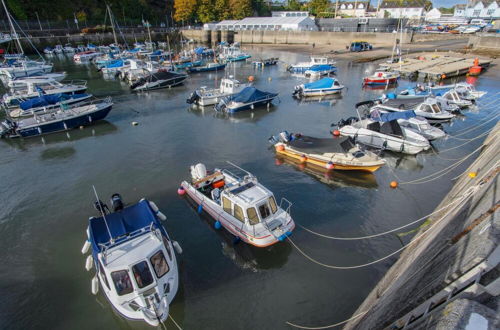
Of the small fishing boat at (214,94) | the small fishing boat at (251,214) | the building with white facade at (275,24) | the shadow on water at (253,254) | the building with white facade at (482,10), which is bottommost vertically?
the shadow on water at (253,254)

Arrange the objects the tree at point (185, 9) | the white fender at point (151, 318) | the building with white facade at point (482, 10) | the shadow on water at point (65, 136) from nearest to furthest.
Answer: the white fender at point (151, 318) → the shadow on water at point (65, 136) → the tree at point (185, 9) → the building with white facade at point (482, 10)

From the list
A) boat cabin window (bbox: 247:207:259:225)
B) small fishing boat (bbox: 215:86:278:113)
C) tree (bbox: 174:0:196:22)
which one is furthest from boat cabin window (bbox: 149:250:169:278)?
tree (bbox: 174:0:196:22)

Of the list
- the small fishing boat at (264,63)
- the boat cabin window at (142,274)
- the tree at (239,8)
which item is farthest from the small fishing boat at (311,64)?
the tree at (239,8)

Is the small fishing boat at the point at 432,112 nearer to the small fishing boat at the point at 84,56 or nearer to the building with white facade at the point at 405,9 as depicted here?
the small fishing boat at the point at 84,56

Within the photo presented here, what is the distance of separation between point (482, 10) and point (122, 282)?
714 ft

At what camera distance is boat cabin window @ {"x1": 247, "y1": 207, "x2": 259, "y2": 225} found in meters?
15.1

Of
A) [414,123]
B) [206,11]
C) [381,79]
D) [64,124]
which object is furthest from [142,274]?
[206,11]

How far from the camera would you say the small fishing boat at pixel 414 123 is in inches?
1013

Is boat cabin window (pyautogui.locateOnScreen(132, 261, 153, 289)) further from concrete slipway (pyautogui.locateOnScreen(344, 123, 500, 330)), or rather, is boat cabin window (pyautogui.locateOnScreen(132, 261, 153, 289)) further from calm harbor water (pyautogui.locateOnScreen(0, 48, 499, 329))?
concrete slipway (pyautogui.locateOnScreen(344, 123, 500, 330))

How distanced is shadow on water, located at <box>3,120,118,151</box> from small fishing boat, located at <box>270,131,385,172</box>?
20.6 meters

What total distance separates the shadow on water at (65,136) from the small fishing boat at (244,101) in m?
13.3

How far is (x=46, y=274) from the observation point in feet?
46.9

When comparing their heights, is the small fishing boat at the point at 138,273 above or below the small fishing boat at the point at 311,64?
below

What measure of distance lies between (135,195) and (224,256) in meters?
8.89
